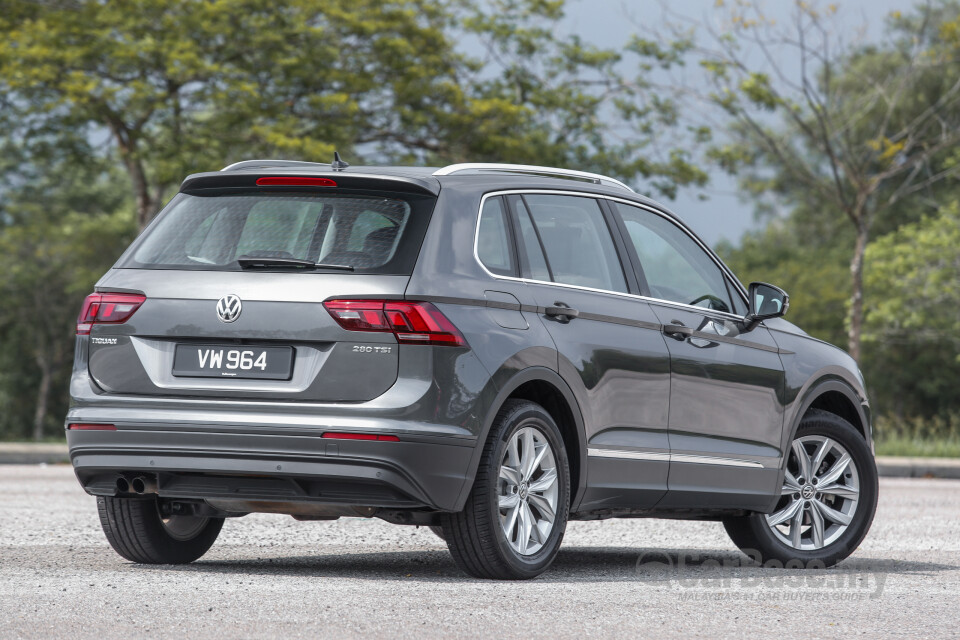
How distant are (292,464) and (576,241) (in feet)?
6.25

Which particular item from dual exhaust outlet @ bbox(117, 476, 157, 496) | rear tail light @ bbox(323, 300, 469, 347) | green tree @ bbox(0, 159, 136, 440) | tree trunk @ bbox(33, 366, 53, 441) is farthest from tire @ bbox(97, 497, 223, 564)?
tree trunk @ bbox(33, 366, 53, 441)

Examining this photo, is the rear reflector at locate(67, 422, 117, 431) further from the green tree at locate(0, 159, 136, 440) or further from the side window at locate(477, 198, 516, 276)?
the green tree at locate(0, 159, 136, 440)

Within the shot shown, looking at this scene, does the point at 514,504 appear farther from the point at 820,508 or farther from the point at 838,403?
the point at 838,403

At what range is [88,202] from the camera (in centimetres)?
5206

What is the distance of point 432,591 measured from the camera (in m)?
6.12

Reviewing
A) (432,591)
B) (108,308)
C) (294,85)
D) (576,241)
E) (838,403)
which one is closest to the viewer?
(432,591)

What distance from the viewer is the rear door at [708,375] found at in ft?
24.4

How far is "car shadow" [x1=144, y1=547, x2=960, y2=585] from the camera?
6.95 meters

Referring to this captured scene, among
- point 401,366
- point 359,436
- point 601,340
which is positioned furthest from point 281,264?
point 601,340

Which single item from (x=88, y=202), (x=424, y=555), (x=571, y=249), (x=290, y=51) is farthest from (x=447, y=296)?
(x=88, y=202)

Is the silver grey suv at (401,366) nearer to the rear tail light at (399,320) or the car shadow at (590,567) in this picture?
the rear tail light at (399,320)

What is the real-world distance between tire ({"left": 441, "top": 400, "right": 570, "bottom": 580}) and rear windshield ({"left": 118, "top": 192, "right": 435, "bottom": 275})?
0.88m

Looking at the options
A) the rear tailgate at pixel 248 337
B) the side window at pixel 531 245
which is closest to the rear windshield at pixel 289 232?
the rear tailgate at pixel 248 337

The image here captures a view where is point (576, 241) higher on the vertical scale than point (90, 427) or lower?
higher
